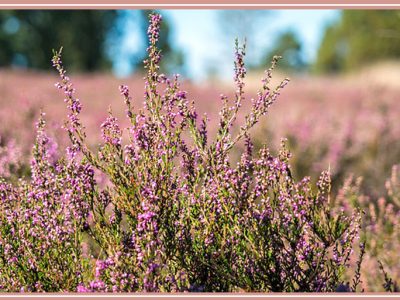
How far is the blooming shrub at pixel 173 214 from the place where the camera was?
Answer: 3.08 meters

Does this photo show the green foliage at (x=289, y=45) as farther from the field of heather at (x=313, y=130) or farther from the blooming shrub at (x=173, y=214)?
the blooming shrub at (x=173, y=214)

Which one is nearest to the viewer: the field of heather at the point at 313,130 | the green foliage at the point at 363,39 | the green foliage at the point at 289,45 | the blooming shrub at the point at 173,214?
the blooming shrub at the point at 173,214

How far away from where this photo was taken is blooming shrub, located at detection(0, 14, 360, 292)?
308 centimetres

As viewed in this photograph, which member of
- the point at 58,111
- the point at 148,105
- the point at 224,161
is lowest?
the point at 224,161

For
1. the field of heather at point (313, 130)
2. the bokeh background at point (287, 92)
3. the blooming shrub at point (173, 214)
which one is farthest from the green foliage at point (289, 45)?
the blooming shrub at point (173, 214)

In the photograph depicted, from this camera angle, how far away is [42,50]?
1914 inches

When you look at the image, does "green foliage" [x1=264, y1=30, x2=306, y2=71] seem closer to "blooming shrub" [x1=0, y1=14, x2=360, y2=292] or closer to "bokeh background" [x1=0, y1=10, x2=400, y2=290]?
"bokeh background" [x1=0, y1=10, x2=400, y2=290]

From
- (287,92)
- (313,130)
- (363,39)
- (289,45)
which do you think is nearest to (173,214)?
(313,130)

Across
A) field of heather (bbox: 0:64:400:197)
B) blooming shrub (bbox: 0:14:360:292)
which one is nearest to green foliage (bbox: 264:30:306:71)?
field of heather (bbox: 0:64:400:197)

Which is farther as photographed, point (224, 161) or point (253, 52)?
point (253, 52)

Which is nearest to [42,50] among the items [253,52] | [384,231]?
[253,52]

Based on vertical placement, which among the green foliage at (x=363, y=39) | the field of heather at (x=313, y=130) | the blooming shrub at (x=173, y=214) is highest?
the green foliage at (x=363, y=39)

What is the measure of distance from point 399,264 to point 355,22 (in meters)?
49.9

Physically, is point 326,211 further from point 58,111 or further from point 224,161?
point 58,111
